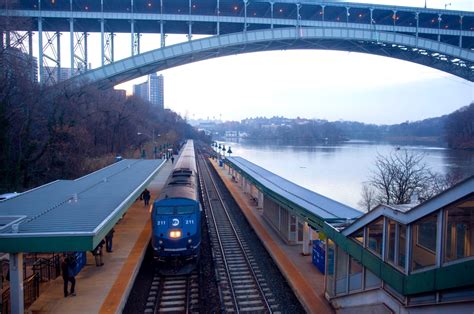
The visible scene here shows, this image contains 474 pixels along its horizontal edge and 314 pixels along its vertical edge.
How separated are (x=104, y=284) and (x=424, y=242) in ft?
21.3

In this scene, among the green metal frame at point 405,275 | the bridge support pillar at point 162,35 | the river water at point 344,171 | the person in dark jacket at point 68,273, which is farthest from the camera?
the river water at point 344,171

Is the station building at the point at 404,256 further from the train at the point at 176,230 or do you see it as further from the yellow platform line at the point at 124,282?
the yellow platform line at the point at 124,282

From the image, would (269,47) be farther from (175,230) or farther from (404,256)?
(404,256)

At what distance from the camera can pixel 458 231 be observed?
4434 mm

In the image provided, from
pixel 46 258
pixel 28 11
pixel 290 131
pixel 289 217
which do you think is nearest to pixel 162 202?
pixel 46 258

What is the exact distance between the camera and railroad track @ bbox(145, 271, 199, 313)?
807cm

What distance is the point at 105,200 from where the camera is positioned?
30.5ft

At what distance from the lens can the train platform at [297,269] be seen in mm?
7938

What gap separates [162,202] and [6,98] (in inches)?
350

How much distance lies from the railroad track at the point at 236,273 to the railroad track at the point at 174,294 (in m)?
0.60

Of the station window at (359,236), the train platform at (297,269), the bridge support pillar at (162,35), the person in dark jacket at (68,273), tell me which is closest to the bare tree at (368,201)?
the train platform at (297,269)

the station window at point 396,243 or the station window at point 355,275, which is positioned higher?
the station window at point 396,243

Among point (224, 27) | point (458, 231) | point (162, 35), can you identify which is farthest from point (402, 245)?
point (224, 27)

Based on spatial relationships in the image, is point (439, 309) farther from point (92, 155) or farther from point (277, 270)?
point (92, 155)
